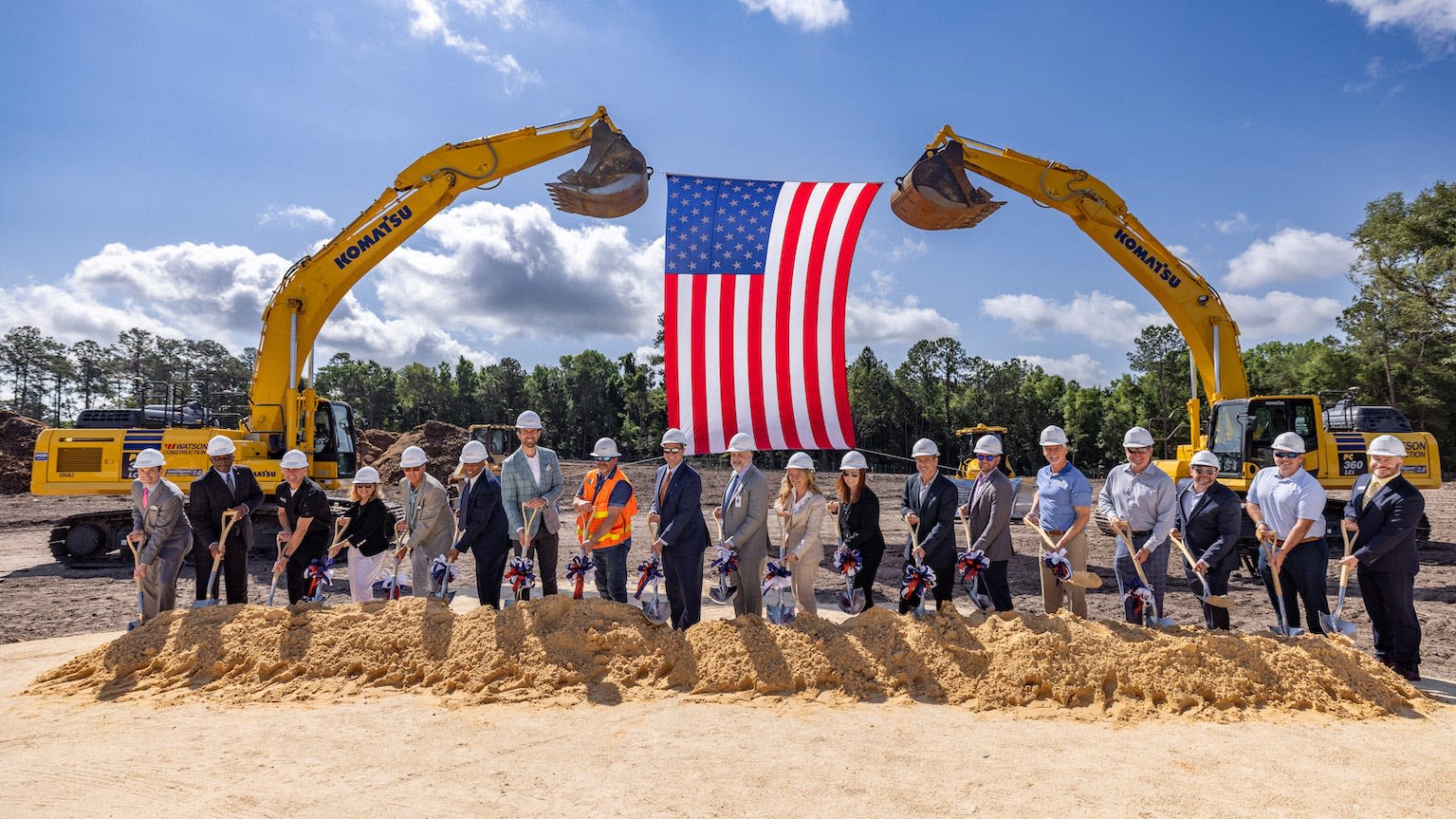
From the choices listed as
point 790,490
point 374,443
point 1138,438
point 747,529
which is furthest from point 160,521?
point 374,443

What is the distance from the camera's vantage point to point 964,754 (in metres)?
4.50

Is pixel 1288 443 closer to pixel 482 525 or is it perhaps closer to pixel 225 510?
pixel 482 525

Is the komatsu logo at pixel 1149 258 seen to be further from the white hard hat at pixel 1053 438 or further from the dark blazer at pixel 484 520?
the dark blazer at pixel 484 520

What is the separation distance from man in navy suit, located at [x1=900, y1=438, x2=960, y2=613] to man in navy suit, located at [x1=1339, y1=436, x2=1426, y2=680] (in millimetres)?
2807

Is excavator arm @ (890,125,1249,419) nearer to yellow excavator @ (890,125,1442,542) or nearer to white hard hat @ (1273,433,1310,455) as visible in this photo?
yellow excavator @ (890,125,1442,542)

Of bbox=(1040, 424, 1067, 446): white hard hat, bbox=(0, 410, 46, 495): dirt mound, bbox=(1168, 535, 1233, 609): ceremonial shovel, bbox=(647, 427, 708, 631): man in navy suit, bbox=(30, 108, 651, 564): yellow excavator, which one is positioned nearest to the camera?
bbox=(1168, 535, 1233, 609): ceremonial shovel

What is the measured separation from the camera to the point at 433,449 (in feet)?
100

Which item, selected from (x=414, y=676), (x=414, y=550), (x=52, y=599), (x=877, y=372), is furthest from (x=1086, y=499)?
(x=877, y=372)

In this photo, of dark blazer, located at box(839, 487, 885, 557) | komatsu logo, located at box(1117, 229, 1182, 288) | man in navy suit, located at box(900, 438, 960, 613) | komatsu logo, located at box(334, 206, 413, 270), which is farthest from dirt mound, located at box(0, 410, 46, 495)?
komatsu logo, located at box(1117, 229, 1182, 288)

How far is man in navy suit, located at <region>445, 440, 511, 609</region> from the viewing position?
6906 mm

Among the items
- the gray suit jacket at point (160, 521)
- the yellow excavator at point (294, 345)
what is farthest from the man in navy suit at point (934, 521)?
the yellow excavator at point (294, 345)

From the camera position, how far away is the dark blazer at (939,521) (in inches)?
262

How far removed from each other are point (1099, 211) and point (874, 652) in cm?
1015

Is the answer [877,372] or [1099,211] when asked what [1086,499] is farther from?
[877,372]
